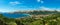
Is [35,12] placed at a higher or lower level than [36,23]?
higher

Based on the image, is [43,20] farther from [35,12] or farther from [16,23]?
[16,23]

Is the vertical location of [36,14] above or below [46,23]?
above

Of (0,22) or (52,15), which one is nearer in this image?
(0,22)

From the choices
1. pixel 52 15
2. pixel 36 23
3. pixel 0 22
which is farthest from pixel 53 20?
pixel 0 22

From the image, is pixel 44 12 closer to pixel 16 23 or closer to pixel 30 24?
pixel 30 24

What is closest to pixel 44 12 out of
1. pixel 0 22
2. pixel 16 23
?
pixel 16 23

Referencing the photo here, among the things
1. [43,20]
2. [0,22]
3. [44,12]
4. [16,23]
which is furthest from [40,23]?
[0,22]

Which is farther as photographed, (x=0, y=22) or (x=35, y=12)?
(x=35, y=12)

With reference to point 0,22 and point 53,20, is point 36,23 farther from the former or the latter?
point 0,22
